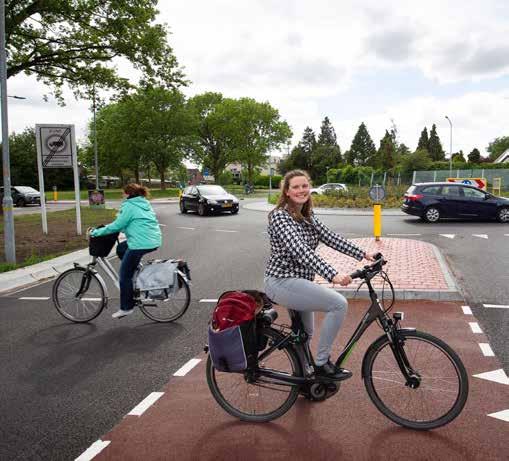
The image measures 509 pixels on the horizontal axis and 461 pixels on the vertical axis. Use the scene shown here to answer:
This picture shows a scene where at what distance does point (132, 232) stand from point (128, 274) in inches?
20.2

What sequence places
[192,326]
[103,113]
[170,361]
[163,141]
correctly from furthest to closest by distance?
1. [103,113]
2. [163,141]
3. [192,326]
4. [170,361]

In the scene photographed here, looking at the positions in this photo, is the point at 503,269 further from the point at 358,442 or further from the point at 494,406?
the point at 358,442

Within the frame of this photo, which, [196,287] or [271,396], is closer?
[271,396]

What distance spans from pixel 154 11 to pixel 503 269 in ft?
56.1

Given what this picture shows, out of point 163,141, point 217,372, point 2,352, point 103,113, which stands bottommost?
point 2,352

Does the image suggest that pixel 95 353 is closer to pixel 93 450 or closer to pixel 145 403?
pixel 145 403

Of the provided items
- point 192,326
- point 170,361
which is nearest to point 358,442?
point 170,361

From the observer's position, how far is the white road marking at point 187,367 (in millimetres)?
4418

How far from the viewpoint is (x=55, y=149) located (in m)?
14.6

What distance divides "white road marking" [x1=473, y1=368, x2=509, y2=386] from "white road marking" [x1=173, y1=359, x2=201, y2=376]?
246 centimetres

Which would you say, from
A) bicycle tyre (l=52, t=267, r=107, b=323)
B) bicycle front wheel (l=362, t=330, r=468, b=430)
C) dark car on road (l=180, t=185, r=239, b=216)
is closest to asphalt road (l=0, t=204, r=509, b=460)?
bicycle tyre (l=52, t=267, r=107, b=323)

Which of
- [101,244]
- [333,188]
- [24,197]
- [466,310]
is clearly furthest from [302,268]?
[24,197]

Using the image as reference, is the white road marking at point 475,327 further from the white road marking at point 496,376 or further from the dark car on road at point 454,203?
the dark car on road at point 454,203

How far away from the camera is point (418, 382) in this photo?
11.0ft
